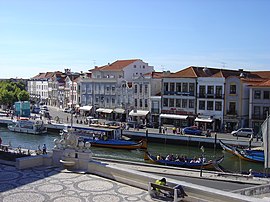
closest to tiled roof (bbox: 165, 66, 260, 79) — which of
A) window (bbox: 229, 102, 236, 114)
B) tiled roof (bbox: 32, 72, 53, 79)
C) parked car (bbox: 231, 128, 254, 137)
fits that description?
window (bbox: 229, 102, 236, 114)

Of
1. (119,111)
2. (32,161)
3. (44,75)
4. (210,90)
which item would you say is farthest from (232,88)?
(44,75)

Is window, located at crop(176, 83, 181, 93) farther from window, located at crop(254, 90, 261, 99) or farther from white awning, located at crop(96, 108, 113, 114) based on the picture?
white awning, located at crop(96, 108, 113, 114)

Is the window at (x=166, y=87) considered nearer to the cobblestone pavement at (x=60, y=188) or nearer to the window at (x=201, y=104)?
the window at (x=201, y=104)

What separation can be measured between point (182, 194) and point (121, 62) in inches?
2467

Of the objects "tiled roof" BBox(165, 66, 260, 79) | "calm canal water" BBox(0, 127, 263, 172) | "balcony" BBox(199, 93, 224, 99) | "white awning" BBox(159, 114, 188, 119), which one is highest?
"tiled roof" BBox(165, 66, 260, 79)

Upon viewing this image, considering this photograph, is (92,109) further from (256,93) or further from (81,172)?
(81,172)

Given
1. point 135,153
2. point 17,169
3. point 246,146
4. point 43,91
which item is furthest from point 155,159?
point 43,91

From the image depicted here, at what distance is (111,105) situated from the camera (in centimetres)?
6744

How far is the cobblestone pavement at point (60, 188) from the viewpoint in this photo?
1253 centimetres

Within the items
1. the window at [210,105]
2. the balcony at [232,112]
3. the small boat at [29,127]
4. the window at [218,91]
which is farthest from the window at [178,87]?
the small boat at [29,127]

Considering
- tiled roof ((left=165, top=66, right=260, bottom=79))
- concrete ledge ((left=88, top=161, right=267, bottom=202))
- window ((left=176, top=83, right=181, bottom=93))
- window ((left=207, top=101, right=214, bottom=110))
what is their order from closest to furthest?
concrete ledge ((left=88, top=161, right=267, bottom=202)), window ((left=207, top=101, right=214, bottom=110)), tiled roof ((left=165, top=66, right=260, bottom=79)), window ((left=176, top=83, right=181, bottom=93))

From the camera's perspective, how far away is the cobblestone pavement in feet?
41.1

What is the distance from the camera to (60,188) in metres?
13.6

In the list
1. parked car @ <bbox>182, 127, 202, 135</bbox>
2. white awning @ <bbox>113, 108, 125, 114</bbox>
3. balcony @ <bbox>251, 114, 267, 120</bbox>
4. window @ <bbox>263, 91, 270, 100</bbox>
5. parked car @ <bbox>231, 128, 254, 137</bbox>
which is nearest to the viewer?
parked car @ <bbox>231, 128, 254, 137</bbox>
